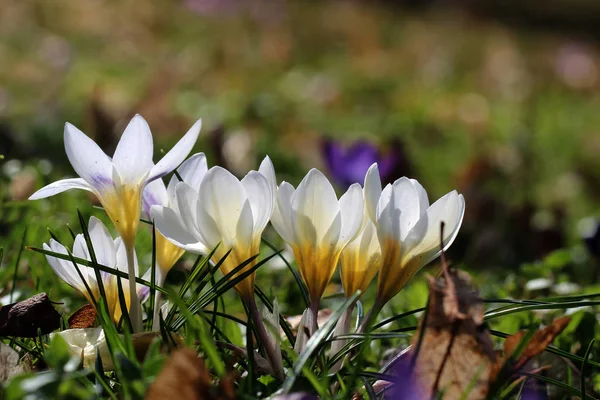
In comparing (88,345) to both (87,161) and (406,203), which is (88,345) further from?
(406,203)

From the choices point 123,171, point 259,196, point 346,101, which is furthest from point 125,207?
point 346,101

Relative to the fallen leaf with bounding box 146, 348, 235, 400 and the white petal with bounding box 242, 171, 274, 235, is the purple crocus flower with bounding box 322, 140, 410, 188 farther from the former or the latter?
the fallen leaf with bounding box 146, 348, 235, 400

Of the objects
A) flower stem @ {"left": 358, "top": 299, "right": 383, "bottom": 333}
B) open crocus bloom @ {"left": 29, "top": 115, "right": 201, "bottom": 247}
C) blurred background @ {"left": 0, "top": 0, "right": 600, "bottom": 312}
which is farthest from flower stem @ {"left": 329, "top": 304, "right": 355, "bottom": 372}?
blurred background @ {"left": 0, "top": 0, "right": 600, "bottom": 312}

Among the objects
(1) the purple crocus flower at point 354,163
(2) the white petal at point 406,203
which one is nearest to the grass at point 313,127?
(2) the white petal at point 406,203

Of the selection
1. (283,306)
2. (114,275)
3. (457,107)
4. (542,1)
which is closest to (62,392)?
(114,275)

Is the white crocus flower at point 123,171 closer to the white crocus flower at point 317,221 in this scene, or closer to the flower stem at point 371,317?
the white crocus flower at point 317,221

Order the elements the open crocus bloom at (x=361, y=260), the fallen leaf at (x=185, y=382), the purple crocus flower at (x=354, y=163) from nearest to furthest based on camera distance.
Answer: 1. the fallen leaf at (x=185, y=382)
2. the open crocus bloom at (x=361, y=260)
3. the purple crocus flower at (x=354, y=163)
